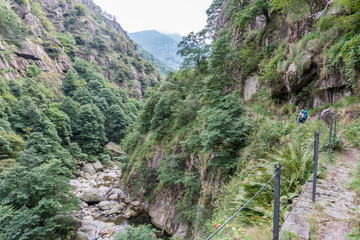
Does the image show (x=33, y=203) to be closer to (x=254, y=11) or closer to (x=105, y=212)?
(x=105, y=212)

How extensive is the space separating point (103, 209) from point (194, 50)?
19.1 meters

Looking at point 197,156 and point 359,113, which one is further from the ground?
point 359,113

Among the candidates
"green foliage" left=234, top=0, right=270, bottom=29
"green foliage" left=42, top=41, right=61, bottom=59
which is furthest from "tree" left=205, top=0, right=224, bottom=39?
"green foliage" left=42, top=41, right=61, bottom=59

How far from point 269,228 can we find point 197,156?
30.0ft

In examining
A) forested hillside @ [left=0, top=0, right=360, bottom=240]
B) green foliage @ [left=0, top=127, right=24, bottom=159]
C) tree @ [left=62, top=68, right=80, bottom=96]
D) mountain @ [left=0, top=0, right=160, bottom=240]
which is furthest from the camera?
tree @ [left=62, top=68, right=80, bottom=96]

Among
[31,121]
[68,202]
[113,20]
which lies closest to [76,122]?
[31,121]

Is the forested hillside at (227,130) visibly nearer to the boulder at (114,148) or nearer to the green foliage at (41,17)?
the boulder at (114,148)

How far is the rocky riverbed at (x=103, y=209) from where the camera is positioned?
1355 cm

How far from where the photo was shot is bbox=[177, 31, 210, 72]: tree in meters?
18.5

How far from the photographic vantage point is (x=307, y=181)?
3.50 meters

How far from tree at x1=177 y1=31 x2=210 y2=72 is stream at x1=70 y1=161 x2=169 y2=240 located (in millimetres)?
16099

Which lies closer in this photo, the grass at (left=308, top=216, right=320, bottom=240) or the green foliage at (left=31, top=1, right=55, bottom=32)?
the grass at (left=308, top=216, right=320, bottom=240)

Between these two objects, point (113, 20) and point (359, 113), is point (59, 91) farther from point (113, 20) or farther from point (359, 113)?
point (113, 20)

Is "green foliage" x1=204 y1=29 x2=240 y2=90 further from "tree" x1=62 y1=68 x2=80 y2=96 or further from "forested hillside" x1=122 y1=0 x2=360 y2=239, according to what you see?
"tree" x1=62 y1=68 x2=80 y2=96
